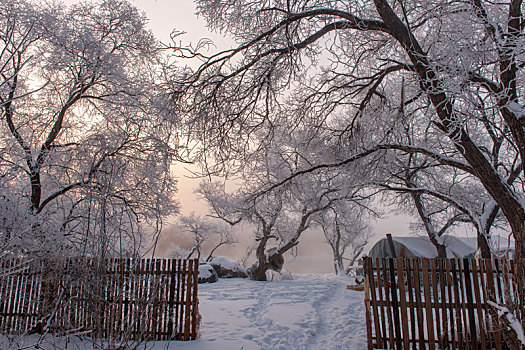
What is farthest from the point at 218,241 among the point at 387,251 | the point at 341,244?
the point at 387,251

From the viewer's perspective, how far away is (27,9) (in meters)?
9.52

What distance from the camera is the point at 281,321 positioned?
26.7 feet

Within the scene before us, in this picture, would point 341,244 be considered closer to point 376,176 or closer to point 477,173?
point 376,176

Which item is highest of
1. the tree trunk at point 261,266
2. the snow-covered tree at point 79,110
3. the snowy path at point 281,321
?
the snow-covered tree at point 79,110

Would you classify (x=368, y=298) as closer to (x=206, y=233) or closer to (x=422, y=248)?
(x=422, y=248)

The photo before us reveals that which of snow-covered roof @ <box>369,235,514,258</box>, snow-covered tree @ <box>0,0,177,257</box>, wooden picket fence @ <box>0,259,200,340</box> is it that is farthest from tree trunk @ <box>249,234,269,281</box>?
wooden picket fence @ <box>0,259,200,340</box>

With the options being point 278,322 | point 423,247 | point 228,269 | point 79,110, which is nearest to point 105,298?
point 278,322

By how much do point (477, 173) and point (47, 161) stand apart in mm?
10914

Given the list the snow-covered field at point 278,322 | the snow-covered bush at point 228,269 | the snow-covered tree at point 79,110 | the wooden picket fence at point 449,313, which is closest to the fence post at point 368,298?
the wooden picket fence at point 449,313

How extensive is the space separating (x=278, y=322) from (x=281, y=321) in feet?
0.43

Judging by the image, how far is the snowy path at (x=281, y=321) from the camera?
6.53 m

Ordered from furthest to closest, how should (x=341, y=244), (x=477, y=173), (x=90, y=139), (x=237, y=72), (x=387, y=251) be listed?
(x=341, y=244)
(x=387, y=251)
(x=90, y=139)
(x=237, y=72)
(x=477, y=173)

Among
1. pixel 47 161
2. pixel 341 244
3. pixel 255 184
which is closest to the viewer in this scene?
pixel 47 161

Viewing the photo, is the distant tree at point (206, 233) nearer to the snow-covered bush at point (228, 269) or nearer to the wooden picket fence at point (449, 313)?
the snow-covered bush at point (228, 269)
